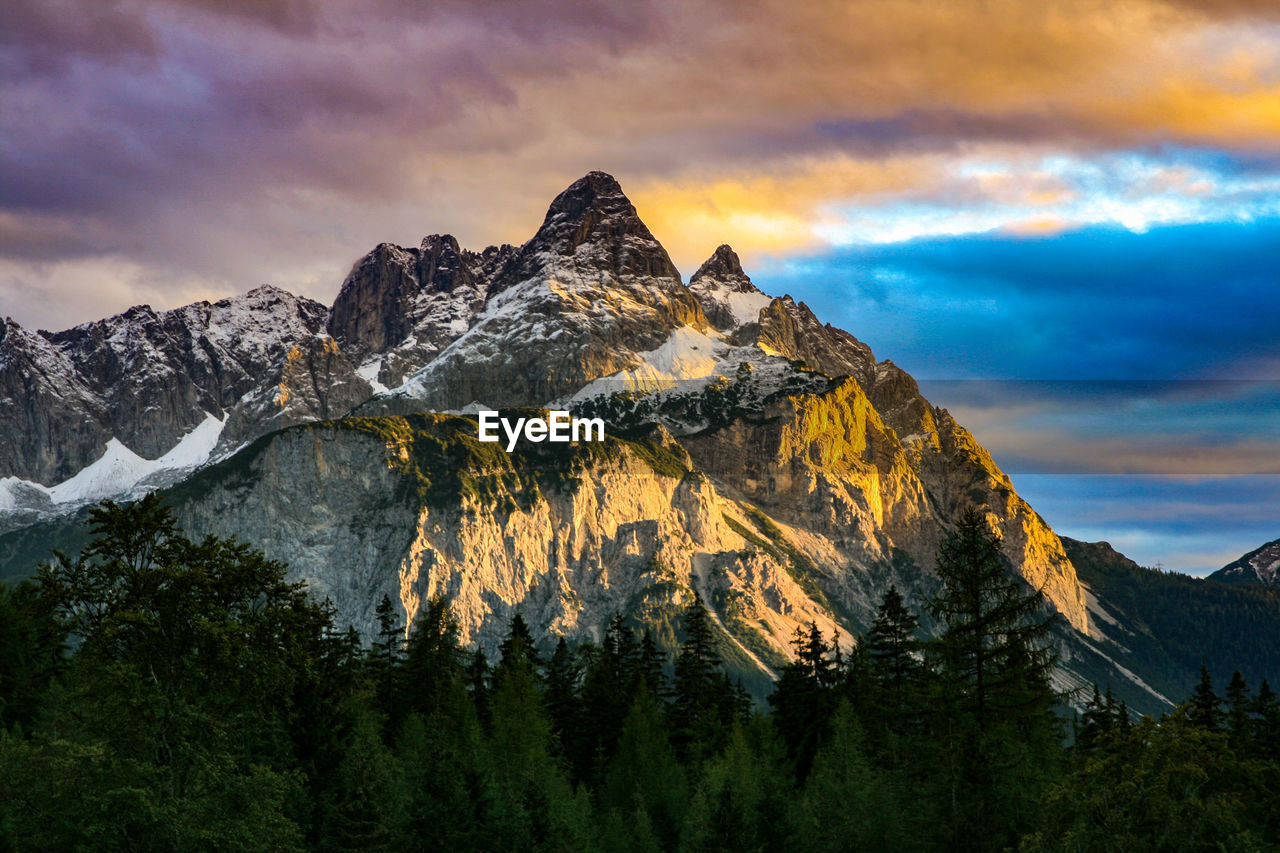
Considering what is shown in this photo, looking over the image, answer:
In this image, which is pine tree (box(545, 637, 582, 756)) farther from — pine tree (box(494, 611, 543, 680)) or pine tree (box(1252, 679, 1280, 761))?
pine tree (box(1252, 679, 1280, 761))

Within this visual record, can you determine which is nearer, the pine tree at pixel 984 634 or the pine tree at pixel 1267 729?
the pine tree at pixel 984 634

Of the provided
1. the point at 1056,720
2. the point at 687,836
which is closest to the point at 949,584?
the point at 1056,720

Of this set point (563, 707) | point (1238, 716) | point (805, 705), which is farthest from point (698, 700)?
point (1238, 716)

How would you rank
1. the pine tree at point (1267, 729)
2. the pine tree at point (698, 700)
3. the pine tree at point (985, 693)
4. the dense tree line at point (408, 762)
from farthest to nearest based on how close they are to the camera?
the pine tree at point (698, 700) < the pine tree at point (1267, 729) < the pine tree at point (985, 693) < the dense tree line at point (408, 762)

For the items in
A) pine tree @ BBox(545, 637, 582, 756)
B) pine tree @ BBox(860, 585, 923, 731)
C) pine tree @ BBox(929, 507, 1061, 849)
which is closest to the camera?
pine tree @ BBox(929, 507, 1061, 849)

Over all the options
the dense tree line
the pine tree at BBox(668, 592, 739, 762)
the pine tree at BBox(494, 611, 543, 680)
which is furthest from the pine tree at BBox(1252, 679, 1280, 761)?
the pine tree at BBox(494, 611, 543, 680)

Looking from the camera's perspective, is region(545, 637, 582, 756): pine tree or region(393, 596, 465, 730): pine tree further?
region(545, 637, 582, 756): pine tree

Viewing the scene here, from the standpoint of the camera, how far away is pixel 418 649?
335ft

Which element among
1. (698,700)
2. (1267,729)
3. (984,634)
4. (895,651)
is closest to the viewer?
(984,634)

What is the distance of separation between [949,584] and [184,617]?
28775 mm

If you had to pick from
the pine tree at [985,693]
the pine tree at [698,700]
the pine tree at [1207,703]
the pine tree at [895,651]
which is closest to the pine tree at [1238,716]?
the pine tree at [1207,703]

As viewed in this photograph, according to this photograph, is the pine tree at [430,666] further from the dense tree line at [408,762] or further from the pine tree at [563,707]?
the dense tree line at [408,762]

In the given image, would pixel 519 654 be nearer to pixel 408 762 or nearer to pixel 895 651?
pixel 408 762

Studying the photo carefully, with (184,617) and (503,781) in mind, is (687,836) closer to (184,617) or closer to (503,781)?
(503,781)
